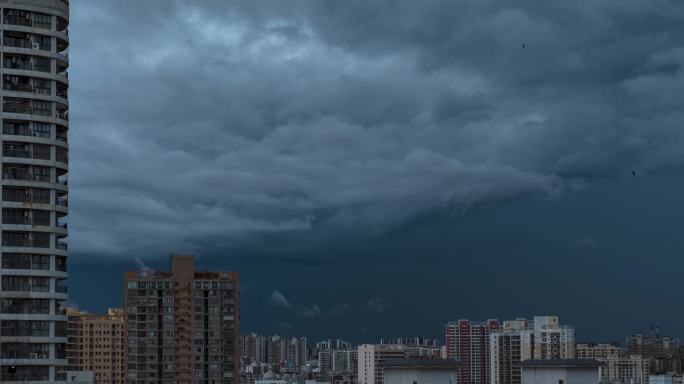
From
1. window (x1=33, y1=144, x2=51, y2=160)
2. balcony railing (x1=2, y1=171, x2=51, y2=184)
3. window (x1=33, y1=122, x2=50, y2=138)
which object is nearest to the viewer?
balcony railing (x1=2, y1=171, x2=51, y2=184)

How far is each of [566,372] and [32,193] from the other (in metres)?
27.8

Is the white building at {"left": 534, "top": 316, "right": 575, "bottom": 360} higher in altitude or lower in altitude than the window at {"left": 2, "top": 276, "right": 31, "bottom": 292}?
lower

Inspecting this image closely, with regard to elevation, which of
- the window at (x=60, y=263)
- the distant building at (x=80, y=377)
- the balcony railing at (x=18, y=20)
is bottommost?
the distant building at (x=80, y=377)

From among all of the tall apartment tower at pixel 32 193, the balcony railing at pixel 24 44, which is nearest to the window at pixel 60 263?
the tall apartment tower at pixel 32 193

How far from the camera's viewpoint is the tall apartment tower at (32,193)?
155ft

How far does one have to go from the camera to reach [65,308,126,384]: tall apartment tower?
145m

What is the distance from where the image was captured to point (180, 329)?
335 ft

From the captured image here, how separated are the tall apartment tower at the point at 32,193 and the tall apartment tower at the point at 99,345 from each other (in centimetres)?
9796

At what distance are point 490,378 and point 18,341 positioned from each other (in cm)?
14877

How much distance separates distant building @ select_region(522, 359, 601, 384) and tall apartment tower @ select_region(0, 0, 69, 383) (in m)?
24.0

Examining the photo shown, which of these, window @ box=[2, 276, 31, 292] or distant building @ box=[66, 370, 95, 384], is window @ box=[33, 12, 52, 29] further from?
distant building @ box=[66, 370, 95, 384]

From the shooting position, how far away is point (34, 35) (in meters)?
48.9

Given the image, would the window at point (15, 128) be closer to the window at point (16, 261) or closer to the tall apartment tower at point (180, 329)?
the window at point (16, 261)

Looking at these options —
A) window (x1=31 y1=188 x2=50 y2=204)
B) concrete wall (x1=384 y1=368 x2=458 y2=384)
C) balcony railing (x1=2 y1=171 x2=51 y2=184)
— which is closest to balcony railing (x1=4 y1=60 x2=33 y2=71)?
balcony railing (x1=2 y1=171 x2=51 y2=184)
